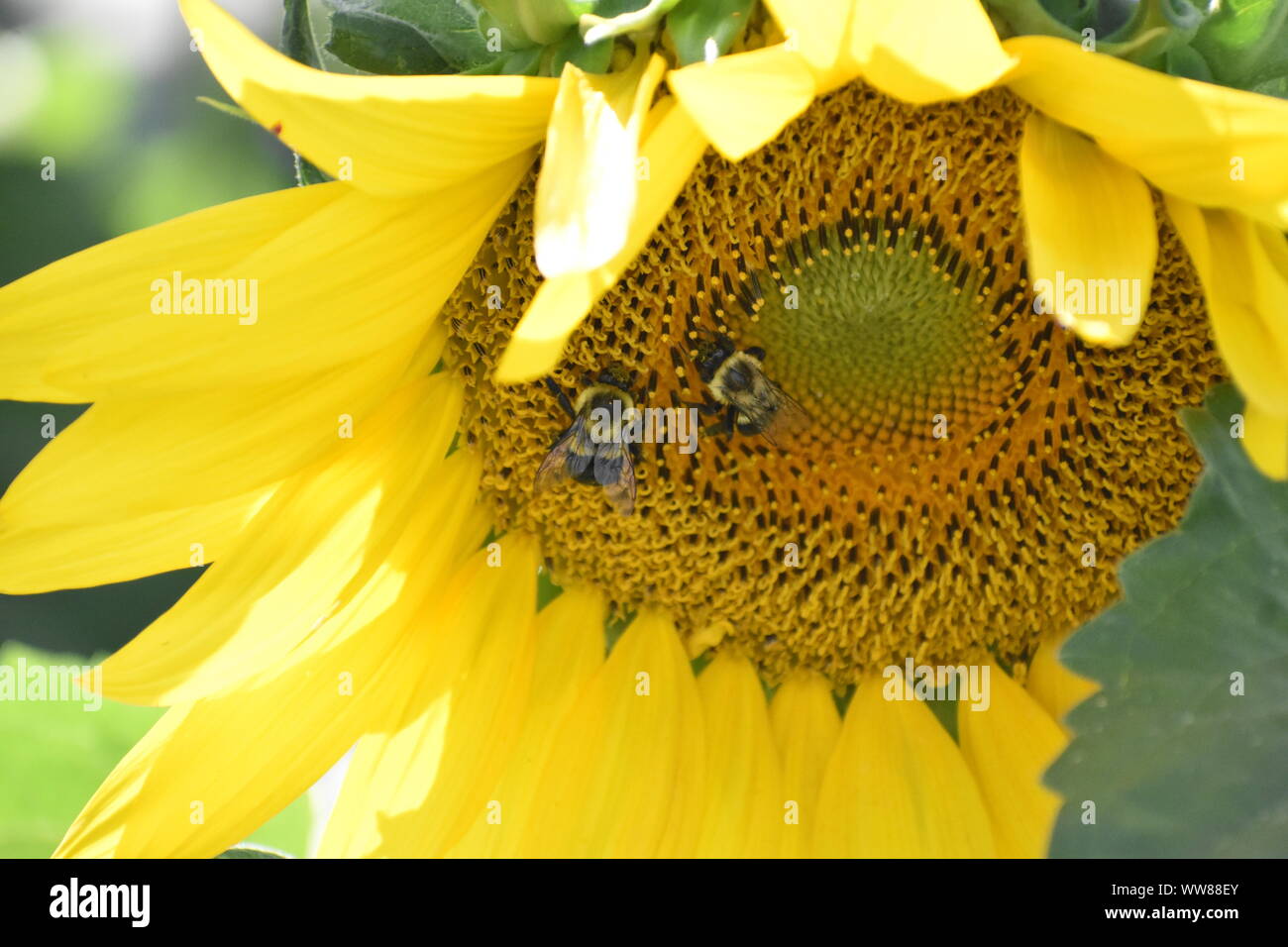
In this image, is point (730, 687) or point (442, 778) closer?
point (442, 778)

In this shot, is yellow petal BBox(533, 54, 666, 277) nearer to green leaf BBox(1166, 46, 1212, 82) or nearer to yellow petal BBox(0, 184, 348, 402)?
yellow petal BBox(0, 184, 348, 402)

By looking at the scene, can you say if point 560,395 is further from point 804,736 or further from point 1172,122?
point 1172,122

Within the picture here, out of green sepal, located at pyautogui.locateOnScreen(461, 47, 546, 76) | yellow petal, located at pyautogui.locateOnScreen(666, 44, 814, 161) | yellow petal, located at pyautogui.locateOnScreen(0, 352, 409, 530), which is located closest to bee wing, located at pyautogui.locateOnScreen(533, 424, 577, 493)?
yellow petal, located at pyautogui.locateOnScreen(0, 352, 409, 530)

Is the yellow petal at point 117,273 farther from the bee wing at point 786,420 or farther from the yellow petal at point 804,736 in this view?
the yellow petal at point 804,736

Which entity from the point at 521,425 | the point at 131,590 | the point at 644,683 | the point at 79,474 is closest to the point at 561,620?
the point at 644,683

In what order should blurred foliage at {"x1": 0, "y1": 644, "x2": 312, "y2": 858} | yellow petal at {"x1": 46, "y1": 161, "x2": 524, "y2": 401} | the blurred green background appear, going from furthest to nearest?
the blurred green background, blurred foliage at {"x1": 0, "y1": 644, "x2": 312, "y2": 858}, yellow petal at {"x1": 46, "y1": 161, "x2": 524, "y2": 401}

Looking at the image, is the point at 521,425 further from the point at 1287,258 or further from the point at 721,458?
the point at 1287,258
